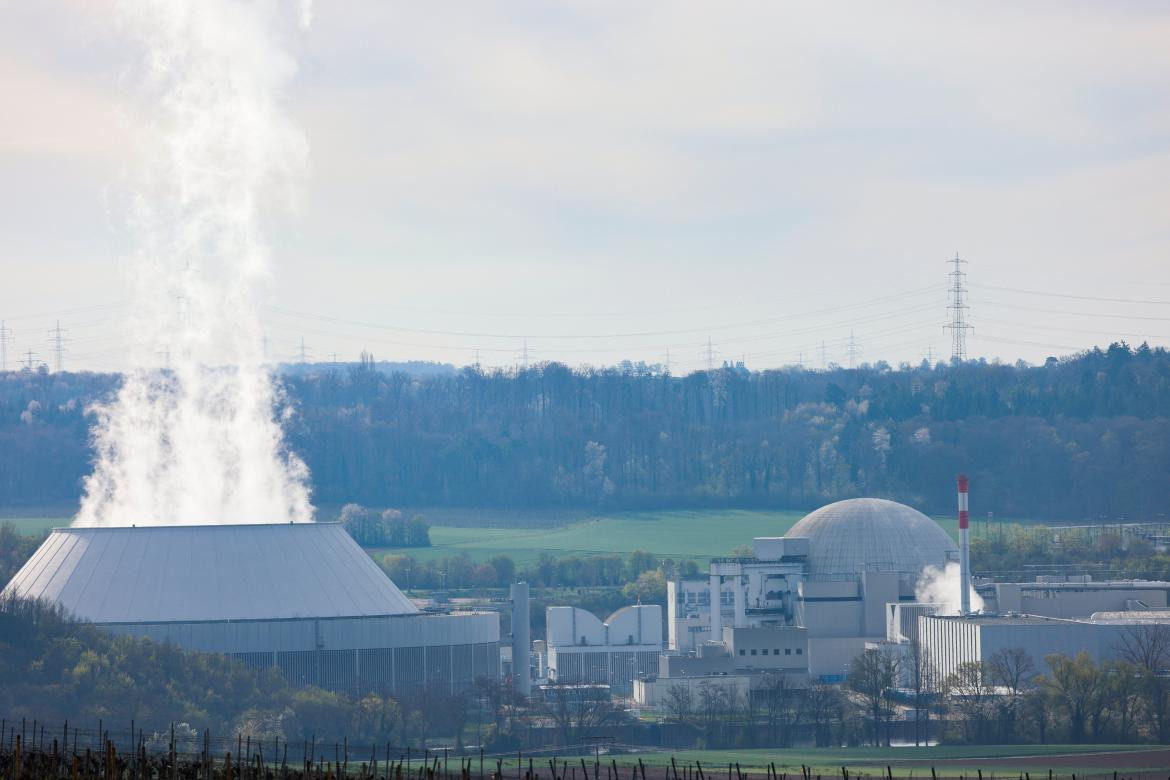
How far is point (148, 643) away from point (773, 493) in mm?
103594

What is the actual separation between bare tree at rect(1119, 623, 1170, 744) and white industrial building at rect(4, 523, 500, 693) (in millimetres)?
26168

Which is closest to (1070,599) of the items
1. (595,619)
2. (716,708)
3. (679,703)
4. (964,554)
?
(964,554)

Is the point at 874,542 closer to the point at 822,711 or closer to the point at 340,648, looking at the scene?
the point at 822,711

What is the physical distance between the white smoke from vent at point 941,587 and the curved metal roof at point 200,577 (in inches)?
1177

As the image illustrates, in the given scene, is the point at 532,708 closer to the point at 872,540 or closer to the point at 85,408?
the point at 872,540

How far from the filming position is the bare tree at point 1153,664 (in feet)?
269

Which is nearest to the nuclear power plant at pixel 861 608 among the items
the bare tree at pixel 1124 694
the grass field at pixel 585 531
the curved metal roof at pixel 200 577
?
the bare tree at pixel 1124 694

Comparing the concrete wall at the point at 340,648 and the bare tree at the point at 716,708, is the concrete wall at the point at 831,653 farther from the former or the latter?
the concrete wall at the point at 340,648

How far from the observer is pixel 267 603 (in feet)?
Result: 298

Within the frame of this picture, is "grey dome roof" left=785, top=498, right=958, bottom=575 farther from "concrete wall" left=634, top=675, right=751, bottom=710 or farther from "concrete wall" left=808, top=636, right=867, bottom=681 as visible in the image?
"concrete wall" left=634, top=675, right=751, bottom=710

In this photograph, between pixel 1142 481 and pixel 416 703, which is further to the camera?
pixel 1142 481

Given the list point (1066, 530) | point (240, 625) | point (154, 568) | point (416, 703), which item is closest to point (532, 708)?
point (416, 703)

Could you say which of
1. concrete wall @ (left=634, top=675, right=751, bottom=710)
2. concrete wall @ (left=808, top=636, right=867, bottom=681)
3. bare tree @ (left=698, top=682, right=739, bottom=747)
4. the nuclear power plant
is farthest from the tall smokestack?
bare tree @ (left=698, top=682, right=739, bottom=747)

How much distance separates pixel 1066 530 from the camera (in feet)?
518
